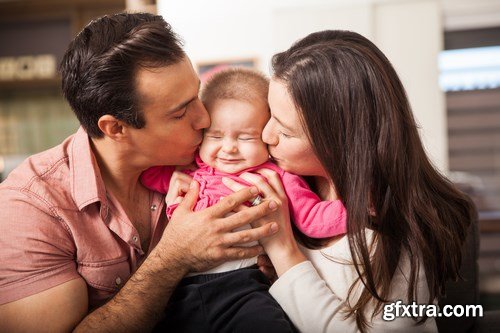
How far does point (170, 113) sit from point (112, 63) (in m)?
0.23

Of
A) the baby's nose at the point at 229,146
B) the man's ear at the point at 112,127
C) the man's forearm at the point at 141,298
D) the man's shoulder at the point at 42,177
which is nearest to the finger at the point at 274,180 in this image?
the baby's nose at the point at 229,146

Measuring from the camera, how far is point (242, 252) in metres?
1.46

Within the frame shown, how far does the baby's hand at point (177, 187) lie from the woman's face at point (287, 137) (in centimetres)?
31

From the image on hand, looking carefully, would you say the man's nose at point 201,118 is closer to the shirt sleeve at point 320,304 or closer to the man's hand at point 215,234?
the man's hand at point 215,234

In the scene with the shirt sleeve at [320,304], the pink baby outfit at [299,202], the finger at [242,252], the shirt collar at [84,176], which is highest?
the shirt collar at [84,176]

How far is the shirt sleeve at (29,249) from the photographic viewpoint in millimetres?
1426

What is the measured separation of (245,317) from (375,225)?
1.44 feet

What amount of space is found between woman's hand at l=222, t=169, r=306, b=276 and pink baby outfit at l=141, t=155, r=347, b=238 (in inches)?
1.2

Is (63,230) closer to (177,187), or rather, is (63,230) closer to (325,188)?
(177,187)

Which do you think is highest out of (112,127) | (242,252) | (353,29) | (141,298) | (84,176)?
(353,29)

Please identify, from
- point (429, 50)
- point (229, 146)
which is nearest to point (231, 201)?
point (229, 146)

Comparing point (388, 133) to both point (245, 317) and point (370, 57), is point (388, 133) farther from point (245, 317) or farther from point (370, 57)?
point (245, 317)

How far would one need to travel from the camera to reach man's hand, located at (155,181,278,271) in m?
1.43

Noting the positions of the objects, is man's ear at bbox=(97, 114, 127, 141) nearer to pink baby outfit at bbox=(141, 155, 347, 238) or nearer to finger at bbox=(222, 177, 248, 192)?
pink baby outfit at bbox=(141, 155, 347, 238)
